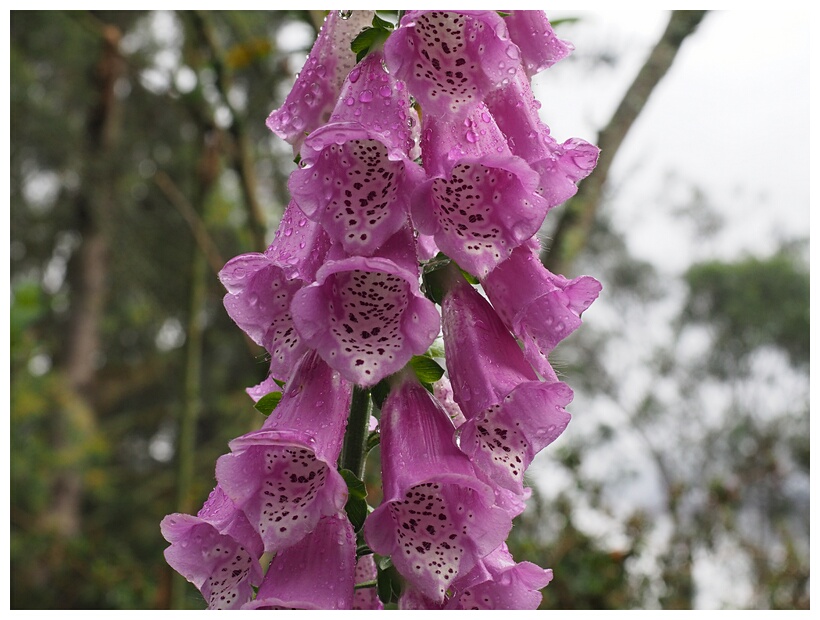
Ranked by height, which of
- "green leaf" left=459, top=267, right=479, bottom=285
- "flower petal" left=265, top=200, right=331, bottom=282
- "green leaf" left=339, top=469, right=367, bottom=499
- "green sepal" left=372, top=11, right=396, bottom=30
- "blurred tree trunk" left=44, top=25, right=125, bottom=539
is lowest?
"blurred tree trunk" left=44, top=25, right=125, bottom=539

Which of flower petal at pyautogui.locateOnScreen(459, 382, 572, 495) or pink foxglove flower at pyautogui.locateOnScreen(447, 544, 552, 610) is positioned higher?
flower petal at pyautogui.locateOnScreen(459, 382, 572, 495)

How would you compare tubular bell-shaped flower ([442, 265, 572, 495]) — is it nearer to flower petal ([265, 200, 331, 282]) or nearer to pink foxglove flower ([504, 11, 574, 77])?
flower petal ([265, 200, 331, 282])

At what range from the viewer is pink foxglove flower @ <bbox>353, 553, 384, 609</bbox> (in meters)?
0.88

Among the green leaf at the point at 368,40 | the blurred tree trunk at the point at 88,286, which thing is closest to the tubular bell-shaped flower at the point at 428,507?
the green leaf at the point at 368,40

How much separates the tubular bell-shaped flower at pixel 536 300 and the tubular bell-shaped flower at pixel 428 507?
14cm

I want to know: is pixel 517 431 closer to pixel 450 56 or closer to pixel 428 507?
pixel 428 507

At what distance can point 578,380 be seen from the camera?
1207 centimetres

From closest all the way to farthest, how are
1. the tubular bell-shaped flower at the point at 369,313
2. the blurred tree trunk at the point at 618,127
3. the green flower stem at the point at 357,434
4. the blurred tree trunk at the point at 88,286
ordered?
the tubular bell-shaped flower at the point at 369,313 → the green flower stem at the point at 357,434 → the blurred tree trunk at the point at 618,127 → the blurred tree trunk at the point at 88,286

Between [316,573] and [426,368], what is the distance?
24 centimetres

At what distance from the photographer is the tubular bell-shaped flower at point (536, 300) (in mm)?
847

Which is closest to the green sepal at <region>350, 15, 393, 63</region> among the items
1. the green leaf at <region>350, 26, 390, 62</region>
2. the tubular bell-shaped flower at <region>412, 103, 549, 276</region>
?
the green leaf at <region>350, 26, 390, 62</region>

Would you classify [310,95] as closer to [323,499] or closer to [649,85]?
[323,499]

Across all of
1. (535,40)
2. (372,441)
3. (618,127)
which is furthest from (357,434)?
(618,127)

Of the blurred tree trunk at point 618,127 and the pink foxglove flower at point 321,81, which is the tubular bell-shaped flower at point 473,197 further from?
the blurred tree trunk at point 618,127
